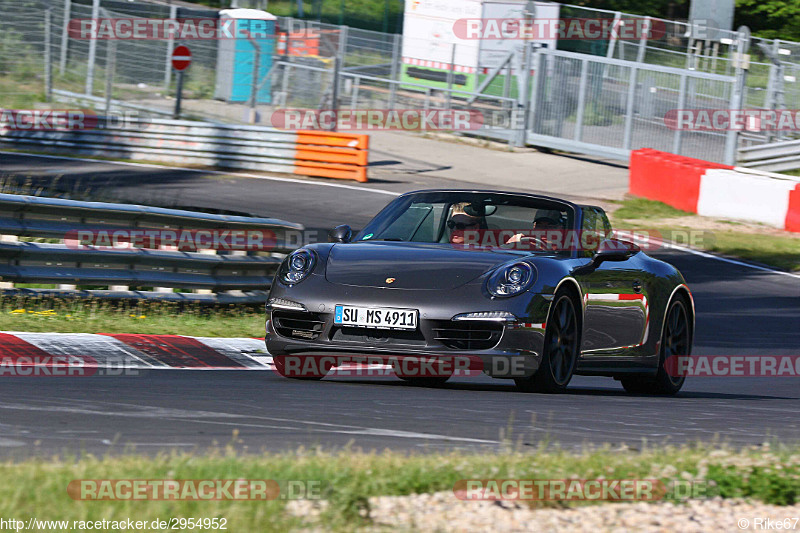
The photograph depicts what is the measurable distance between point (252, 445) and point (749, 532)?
75.7 inches

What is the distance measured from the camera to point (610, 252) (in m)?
7.82

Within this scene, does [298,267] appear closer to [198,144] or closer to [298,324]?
[298,324]

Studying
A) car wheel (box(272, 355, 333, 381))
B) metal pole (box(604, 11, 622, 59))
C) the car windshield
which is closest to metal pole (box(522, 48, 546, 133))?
metal pole (box(604, 11, 622, 59))

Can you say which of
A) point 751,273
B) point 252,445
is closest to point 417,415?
point 252,445

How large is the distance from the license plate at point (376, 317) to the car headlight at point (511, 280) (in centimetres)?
49

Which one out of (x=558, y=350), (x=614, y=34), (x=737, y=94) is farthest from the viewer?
(x=614, y=34)

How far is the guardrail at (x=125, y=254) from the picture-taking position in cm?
920

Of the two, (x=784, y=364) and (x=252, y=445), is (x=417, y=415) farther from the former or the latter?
(x=784, y=364)

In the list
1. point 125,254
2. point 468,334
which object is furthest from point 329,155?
point 468,334

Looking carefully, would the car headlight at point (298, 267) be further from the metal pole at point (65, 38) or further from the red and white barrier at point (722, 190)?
the metal pole at point (65, 38)

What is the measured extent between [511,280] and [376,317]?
805mm

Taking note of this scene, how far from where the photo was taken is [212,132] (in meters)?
23.4

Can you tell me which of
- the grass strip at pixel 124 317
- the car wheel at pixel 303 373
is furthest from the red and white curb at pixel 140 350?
the car wheel at pixel 303 373

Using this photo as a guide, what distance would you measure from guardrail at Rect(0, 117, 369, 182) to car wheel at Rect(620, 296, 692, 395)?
14.6m
